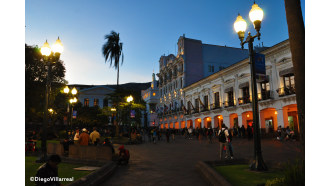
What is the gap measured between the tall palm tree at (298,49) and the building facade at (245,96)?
2040 cm

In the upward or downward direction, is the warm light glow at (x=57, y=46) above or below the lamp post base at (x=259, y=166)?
above

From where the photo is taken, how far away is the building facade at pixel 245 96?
24.6 m

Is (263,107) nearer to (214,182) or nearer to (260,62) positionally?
(260,62)

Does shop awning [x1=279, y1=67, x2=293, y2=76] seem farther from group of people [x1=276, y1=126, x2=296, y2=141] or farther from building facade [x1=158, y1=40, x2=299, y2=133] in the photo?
group of people [x1=276, y1=126, x2=296, y2=141]

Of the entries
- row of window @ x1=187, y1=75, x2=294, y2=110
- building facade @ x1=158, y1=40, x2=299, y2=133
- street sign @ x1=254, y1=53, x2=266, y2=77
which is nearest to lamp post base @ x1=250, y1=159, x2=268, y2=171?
street sign @ x1=254, y1=53, x2=266, y2=77

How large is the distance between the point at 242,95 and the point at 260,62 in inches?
933

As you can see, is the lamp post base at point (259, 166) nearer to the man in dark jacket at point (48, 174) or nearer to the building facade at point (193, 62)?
the man in dark jacket at point (48, 174)

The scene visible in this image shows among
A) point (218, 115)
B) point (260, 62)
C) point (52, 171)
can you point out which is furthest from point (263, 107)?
point (52, 171)

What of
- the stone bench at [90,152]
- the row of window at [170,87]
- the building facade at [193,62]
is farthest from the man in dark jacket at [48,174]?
the row of window at [170,87]

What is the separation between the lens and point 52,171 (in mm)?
4281

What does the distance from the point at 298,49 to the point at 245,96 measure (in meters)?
26.3

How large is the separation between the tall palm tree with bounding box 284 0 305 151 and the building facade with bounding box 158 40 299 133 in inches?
803

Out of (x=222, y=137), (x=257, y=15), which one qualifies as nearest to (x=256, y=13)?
(x=257, y=15)

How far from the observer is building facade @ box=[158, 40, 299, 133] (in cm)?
2459
